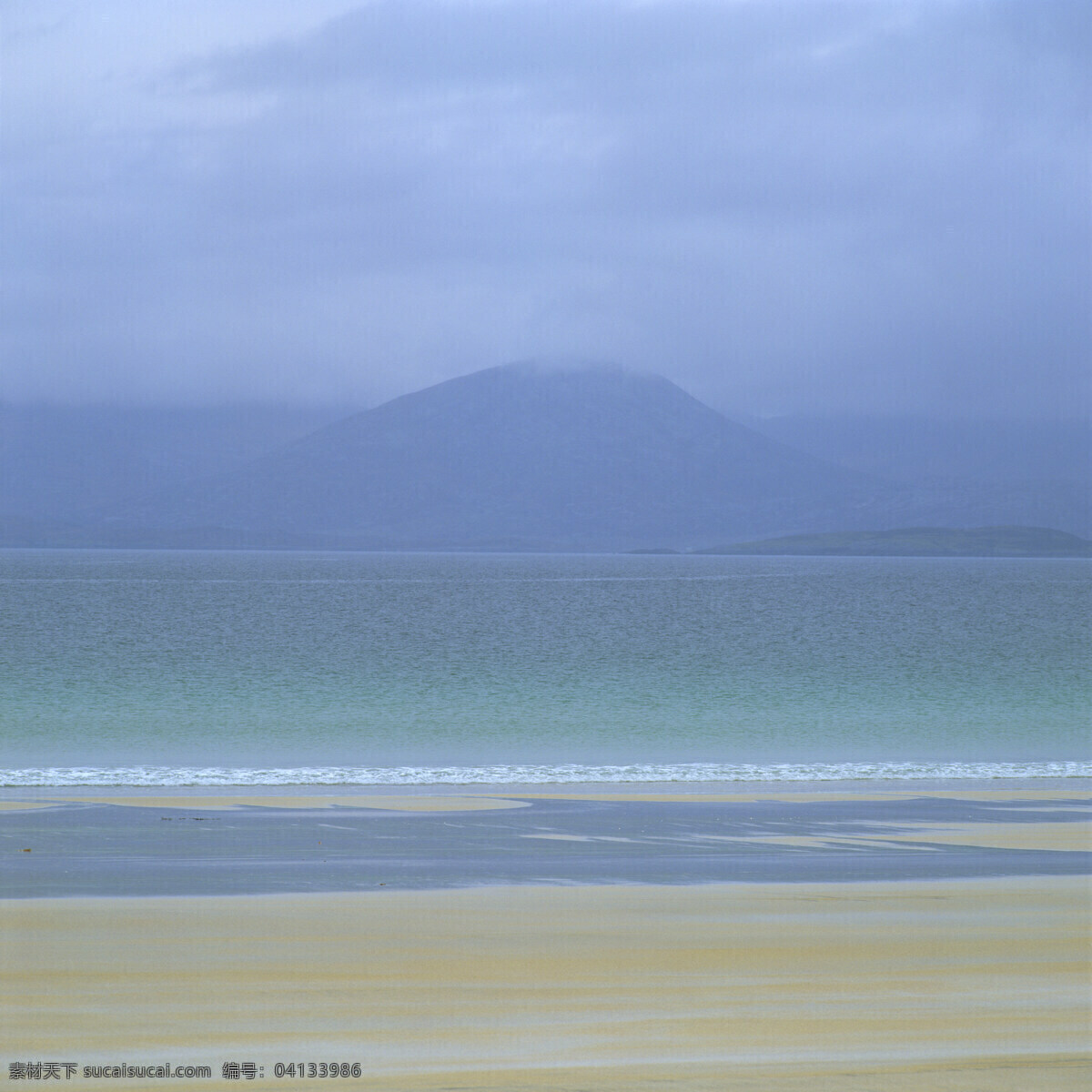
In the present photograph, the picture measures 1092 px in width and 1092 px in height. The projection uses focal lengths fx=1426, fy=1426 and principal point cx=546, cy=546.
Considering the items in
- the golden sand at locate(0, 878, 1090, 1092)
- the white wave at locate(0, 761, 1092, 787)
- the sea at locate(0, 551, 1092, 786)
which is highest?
the sea at locate(0, 551, 1092, 786)

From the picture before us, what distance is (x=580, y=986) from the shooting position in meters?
9.53

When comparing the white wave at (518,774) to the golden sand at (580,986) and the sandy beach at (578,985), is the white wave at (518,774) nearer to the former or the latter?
the sandy beach at (578,985)

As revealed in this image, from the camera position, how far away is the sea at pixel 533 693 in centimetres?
2564

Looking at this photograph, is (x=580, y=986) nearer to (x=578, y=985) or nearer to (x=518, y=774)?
(x=578, y=985)

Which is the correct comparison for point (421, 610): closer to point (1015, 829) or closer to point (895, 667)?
point (895, 667)

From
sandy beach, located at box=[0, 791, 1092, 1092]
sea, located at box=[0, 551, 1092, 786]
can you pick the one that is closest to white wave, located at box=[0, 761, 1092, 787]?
sea, located at box=[0, 551, 1092, 786]

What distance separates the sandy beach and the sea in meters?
10.3

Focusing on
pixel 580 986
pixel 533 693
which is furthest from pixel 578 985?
pixel 533 693

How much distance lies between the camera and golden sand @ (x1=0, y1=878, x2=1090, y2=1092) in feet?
26.1

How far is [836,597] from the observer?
382 feet

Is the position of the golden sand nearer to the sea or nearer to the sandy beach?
the sandy beach

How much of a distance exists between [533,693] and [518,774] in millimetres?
19245

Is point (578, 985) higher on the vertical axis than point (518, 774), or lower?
lower

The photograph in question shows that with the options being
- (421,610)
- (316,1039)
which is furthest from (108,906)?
(421,610)
